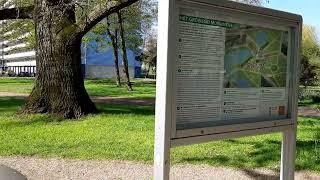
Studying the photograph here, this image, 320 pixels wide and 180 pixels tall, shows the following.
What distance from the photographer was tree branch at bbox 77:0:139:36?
41.7 feet

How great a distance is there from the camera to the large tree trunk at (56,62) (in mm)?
13391

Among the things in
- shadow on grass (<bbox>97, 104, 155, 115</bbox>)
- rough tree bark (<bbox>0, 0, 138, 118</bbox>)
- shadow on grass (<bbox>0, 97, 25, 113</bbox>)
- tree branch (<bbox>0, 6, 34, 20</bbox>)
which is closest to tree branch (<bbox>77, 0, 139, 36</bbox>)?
rough tree bark (<bbox>0, 0, 138, 118</bbox>)

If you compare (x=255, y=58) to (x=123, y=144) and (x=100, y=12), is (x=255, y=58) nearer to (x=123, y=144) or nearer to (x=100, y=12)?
(x=123, y=144)

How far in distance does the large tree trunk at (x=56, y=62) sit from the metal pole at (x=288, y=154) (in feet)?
29.2

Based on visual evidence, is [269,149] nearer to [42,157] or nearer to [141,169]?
[141,169]

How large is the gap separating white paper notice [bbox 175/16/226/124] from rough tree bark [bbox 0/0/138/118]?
9365 mm

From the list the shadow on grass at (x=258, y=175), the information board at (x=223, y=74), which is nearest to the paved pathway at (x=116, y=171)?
the shadow on grass at (x=258, y=175)

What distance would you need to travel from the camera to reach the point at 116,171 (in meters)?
7.21

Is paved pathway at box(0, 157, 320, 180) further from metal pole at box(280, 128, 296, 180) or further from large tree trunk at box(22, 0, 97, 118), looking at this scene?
large tree trunk at box(22, 0, 97, 118)

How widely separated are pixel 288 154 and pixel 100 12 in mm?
8683

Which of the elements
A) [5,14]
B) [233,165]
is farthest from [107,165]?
[5,14]

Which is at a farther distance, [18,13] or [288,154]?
[18,13]

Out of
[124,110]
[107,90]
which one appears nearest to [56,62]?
[124,110]

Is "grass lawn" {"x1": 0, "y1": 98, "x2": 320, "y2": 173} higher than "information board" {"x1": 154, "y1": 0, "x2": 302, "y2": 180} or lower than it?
lower
